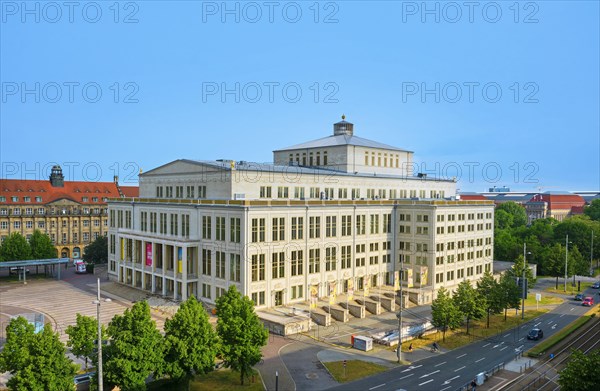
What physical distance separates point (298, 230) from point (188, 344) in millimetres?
35294

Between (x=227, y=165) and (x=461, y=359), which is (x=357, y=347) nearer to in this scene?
(x=461, y=359)

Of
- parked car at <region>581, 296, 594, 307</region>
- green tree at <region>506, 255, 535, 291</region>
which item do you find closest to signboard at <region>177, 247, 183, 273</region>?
green tree at <region>506, 255, 535, 291</region>

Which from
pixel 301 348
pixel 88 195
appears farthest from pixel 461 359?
pixel 88 195

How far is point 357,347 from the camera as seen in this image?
57.6 meters

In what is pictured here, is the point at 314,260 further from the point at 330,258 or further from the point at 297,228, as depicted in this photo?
the point at 297,228

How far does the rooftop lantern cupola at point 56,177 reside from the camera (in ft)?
460

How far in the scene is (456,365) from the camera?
175ft

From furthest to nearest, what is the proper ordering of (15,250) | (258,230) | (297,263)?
(15,250)
(297,263)
(258,230)

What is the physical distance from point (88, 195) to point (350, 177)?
298 feet

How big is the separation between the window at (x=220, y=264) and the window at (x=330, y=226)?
1771cm

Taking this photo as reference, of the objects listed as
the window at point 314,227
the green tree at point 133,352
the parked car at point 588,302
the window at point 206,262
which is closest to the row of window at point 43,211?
the window at point 206,262

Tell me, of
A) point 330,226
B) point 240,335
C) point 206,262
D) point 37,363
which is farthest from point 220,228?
point 37,363

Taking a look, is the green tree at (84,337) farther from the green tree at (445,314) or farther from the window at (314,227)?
the green tree at (445,314)

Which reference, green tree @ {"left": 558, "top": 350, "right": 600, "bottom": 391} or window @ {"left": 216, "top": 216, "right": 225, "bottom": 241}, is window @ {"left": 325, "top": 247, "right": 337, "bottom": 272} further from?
green tree @ {"left": 558, "top": 350, "right": 600, "bottom": 391}
